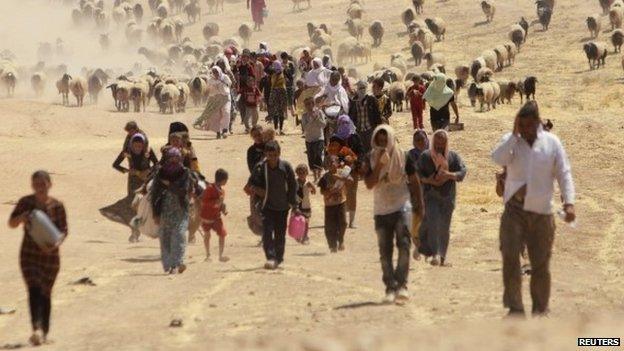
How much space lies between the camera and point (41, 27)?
68.6 m

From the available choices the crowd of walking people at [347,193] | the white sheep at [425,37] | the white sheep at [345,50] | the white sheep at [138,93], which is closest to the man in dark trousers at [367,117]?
the crowd of walking people at [347,193]

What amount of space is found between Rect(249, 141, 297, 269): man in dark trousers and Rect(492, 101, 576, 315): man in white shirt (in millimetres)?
3855

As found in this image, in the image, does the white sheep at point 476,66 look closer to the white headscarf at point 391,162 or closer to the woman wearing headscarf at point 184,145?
the woman wearing headscarf at point 184,145

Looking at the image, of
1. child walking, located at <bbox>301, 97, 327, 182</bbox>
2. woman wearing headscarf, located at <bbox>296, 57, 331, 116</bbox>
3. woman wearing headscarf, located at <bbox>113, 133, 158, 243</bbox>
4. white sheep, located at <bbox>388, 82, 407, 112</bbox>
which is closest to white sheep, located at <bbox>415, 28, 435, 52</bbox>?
white sheep, located at <bbox>388, 82, 407, 112</bbox>

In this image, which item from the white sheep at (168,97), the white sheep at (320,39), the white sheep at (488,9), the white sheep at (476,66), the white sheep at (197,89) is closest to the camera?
the white sheep at (168,97)

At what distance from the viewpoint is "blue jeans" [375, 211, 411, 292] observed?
A: 11.1 m

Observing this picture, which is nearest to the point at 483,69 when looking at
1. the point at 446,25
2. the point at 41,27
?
the point at 446,25

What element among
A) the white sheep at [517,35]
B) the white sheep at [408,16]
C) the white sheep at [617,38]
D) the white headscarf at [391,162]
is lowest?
the white headscarf at [391,162]

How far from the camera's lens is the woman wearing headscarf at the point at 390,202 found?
36.2ft

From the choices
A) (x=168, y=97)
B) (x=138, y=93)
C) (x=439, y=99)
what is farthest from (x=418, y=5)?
(x=439, y=99)

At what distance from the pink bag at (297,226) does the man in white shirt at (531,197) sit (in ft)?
19.6

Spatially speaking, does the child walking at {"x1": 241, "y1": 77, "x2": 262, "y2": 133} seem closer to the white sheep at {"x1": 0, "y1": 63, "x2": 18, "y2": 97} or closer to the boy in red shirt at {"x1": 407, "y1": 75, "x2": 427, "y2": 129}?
the boy in red shirt at {"x1": 407, "y1": 75, "x2": 427, "y2": 129}

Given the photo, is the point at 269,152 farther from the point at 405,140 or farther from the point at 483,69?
the point at 483,69

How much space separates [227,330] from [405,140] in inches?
629
